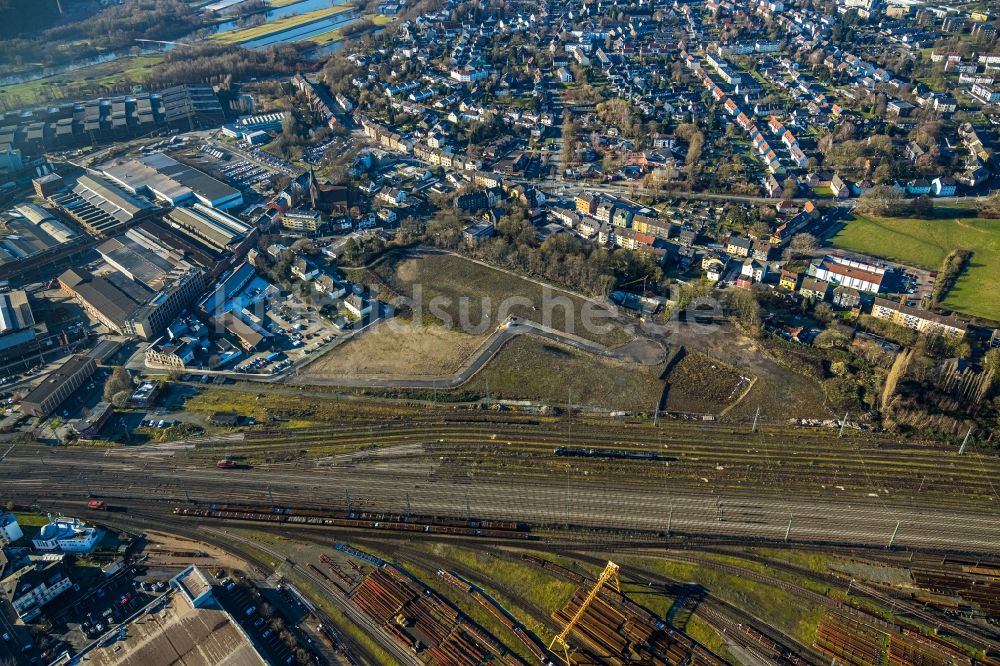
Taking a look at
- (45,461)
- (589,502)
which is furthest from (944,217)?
(45,461)

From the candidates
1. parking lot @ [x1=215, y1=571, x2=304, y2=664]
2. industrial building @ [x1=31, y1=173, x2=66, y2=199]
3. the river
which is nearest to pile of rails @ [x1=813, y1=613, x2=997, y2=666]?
parking lot @ [x1=215, y1=571, x2=304, y2=664]

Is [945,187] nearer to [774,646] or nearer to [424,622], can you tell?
[774,646]

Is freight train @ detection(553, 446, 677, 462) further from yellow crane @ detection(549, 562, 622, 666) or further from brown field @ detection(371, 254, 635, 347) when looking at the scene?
brown field @ detection(371, 254, 635, 347)

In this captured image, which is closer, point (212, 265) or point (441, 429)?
point (441, 429)

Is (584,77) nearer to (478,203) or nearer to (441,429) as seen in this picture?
(478,203)

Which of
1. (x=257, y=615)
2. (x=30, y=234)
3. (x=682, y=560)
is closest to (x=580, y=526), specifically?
(x=682, y=560)

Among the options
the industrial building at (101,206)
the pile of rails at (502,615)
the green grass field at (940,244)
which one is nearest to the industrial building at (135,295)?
the industrial building at (101,206)

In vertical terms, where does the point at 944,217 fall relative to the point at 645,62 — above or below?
below
